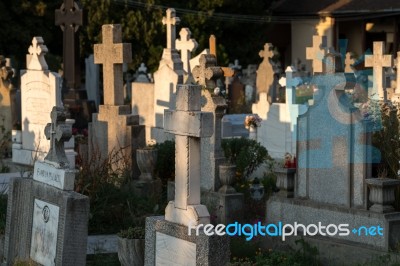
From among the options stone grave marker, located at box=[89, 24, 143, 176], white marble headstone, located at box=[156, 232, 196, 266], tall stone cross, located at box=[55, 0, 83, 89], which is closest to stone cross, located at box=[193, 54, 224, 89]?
stone grave marker, located at box=[89, 24, 143, 176]

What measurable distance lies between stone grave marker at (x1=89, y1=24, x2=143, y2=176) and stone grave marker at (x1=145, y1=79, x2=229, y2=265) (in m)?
5.96

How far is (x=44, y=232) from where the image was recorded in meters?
10.5

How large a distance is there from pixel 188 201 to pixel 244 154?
5.67 metres

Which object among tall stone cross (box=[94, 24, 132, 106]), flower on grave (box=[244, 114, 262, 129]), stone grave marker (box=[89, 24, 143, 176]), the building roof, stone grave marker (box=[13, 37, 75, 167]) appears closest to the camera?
stone grave marker (box=[89, 24, 143, 176])

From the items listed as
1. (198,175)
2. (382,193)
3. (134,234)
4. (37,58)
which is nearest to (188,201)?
(198,175)

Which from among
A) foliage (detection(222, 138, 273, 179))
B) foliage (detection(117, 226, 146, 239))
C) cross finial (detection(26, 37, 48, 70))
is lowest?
foliage (detection(117, 226, 146, 239))

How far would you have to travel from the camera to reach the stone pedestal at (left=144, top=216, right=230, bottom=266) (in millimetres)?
8922

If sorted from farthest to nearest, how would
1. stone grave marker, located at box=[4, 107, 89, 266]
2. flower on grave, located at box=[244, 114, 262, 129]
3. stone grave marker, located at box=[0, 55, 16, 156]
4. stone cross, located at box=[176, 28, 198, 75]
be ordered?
stone cross, located at box=[176, 28, 198, 75] → stone grave marker, located at box=[0, 55, 16, 156] → flower on grave, located at box=[244, 114, 262, 129] → stone grave marker, located at box=[4, 107, 89, 266]

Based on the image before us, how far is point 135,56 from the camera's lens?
3525 centimetres

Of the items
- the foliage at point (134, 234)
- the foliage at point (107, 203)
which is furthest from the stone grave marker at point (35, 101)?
the foliage at point (134, 234)

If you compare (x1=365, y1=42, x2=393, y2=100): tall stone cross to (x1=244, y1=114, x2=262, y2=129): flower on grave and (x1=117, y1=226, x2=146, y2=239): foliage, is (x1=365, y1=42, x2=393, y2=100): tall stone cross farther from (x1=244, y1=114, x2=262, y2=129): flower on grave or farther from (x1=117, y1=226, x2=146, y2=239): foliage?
(x1=117, y1=226, x2=146, y2=239): foliage

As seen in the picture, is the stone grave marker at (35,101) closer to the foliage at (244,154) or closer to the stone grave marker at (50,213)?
the foliage at (244,154)

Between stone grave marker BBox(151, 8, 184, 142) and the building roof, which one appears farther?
the building roof

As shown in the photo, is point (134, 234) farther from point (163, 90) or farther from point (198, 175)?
point (163, 90)
